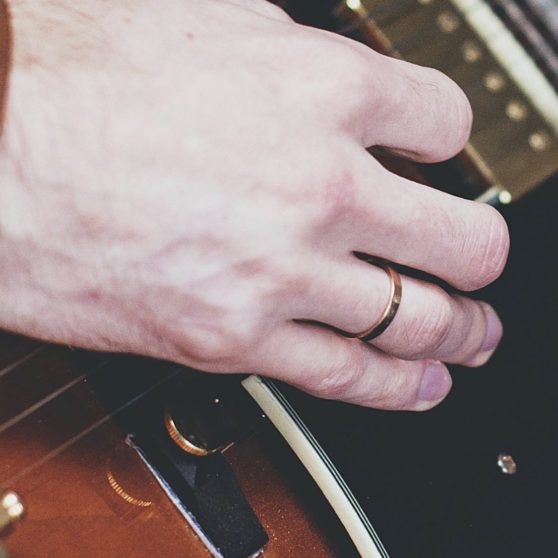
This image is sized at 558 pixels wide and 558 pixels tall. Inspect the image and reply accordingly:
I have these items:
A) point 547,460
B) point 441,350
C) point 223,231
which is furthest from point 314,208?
point 547,460

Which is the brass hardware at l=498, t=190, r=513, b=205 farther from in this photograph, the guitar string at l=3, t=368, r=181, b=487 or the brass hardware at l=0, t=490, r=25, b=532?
the brass hardware at l=0, t=490, r=25, b=532

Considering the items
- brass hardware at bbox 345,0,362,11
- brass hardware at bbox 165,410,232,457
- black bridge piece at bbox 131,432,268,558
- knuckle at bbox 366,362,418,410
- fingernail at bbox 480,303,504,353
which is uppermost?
brass hardware at bbox 345,0,362,11

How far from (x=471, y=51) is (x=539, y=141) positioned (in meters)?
0.15

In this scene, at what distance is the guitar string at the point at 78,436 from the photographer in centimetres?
79

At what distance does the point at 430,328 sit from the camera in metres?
0.76

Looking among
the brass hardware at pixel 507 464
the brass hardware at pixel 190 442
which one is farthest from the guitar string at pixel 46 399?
the brass hardware at pixel 507 464

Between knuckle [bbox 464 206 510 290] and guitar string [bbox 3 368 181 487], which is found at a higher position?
knuckle [bbox 464 206 510 290]

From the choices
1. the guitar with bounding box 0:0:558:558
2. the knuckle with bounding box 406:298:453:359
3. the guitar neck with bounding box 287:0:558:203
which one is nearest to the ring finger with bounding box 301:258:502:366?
the knuckle with bounding box 406:298:453:359

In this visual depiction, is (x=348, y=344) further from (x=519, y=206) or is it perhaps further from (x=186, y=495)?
(x=519, y=206)

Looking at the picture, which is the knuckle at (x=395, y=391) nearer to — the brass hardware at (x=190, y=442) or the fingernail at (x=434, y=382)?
the fingernail at (x=434, y=382)

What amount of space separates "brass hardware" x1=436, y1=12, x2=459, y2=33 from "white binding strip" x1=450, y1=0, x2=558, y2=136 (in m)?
0.02

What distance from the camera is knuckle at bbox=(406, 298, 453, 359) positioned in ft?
2.46

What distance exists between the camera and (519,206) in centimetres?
96

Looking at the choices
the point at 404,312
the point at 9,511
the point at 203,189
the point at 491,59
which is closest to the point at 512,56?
the point at 491,59
